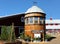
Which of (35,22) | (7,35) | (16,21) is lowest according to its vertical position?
(7,35)

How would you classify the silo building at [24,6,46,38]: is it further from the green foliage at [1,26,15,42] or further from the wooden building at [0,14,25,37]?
the green foliage at [1,26,15,42]

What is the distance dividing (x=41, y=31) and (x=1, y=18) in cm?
892

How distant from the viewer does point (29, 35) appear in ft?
118

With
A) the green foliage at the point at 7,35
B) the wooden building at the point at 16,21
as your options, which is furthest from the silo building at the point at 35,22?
the green foliage at the point at 7,35

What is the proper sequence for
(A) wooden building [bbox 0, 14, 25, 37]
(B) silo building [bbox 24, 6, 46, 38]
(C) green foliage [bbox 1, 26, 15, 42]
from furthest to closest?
(A) wooden building [bbox 0, 14, 25, 37]
(B) silo building [bbox 24, 6, 46, 38]
(C) green foliage [bbox 1, 26, 15, 42]

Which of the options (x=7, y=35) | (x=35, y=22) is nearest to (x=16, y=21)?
(x=35, y=22)

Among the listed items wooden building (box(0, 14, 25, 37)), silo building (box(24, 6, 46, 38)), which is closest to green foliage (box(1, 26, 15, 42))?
silo building (box(24, 6, 46, 38))

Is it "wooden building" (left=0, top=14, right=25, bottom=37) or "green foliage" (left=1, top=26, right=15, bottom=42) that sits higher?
"wooden building" (left=0, top=14, right=25, bottom=37)

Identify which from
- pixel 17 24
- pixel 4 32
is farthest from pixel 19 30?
pixel 4 32

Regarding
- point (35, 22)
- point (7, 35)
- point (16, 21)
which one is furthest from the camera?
point (16, 21)

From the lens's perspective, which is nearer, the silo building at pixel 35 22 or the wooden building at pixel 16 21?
the silo building at pixel 35 22

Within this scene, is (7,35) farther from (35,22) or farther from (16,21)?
(16,21)

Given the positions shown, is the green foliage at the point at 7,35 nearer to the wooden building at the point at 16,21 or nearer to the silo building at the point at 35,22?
the silo building at the point at 35,22

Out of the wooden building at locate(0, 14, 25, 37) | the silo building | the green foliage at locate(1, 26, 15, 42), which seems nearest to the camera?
the green foliage at locate(1, 26, 15, 42)
